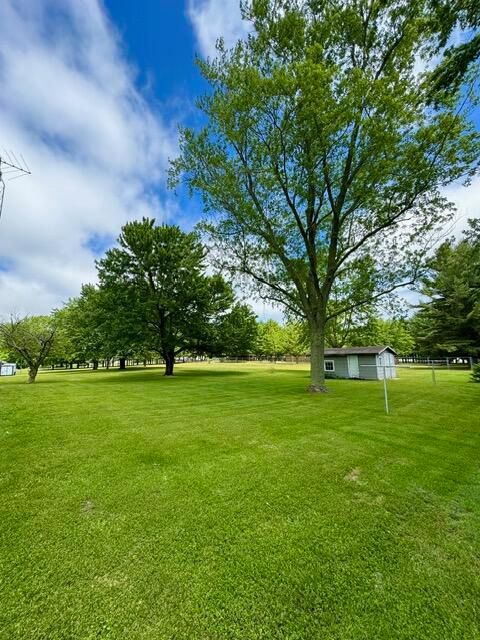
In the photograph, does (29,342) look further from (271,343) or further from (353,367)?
(271,343)

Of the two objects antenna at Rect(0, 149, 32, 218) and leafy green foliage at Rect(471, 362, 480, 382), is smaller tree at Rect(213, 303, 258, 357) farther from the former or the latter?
antenna at Rect(0, 149, 32, 218)

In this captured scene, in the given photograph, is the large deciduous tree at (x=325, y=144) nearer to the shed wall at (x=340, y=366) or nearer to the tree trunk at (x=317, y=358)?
the tree trunk at (x=317, y=358)

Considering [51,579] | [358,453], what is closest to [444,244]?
[358,453]

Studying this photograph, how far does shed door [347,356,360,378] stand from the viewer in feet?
75.0

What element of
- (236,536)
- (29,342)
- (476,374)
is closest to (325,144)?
(236,536)

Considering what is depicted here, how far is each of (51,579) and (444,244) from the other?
15425 millimetres

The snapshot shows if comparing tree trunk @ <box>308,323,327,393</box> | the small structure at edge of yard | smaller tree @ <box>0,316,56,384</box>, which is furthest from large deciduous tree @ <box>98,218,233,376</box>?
the small structure at edge of yard

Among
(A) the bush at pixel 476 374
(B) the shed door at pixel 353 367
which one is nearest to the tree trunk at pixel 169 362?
(B) the shed door at pixel 353 367

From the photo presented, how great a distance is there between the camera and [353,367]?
23078 millimetres

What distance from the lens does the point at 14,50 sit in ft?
21.7

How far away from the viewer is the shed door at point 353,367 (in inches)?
901

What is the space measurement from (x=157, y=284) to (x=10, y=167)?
48.1 ft

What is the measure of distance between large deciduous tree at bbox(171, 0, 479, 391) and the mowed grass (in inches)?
332

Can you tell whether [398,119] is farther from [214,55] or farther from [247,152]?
[214,55]
